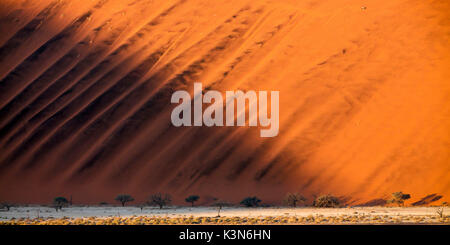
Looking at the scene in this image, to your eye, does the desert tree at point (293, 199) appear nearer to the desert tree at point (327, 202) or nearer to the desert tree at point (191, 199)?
the desert tree at point (327, 202)

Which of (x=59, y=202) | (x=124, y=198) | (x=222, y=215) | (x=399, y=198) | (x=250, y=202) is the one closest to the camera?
(x=222, y=215)

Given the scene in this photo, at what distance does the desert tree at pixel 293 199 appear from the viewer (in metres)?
18.6

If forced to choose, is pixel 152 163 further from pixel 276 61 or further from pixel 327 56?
pixel 327 56

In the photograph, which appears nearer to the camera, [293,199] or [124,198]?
[293,199]

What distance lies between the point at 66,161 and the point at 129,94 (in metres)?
4.59

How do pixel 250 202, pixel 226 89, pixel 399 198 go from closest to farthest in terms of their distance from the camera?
pixel 399 198
pixel 250 202
pixel 226 89

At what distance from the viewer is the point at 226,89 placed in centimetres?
2464

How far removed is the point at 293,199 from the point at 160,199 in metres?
4.94

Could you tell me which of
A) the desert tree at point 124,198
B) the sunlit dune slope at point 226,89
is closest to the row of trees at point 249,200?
the desert tree at point 124,198

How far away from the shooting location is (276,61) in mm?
25219

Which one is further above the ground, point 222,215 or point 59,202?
point 59,202

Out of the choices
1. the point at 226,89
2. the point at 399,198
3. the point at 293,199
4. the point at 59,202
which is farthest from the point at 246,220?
the point at 226,89

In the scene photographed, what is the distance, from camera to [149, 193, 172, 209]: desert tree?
19.2m

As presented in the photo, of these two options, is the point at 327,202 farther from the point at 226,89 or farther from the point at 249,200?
the point at 226,89
